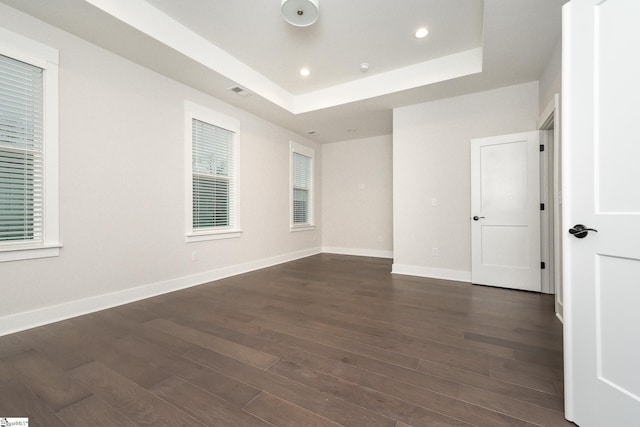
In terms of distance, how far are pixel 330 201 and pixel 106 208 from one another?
4.60 meters

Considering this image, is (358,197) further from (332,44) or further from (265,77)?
(332,44)

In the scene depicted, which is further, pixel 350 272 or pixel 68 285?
pixel 350 272

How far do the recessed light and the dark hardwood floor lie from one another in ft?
9.89

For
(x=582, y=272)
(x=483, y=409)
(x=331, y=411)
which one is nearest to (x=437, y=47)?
(x=582, y=272)

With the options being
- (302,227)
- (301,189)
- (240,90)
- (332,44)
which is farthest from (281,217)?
(332,44)

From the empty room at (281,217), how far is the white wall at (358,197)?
0.93 metres

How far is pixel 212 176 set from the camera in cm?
392

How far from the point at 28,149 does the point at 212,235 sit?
204cm

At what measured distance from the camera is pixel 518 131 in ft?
11.5

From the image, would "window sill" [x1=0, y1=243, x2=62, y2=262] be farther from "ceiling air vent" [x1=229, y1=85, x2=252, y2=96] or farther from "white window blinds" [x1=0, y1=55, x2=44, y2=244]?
"ceiling air vent" [x1=229, y1=85, x2=252, y2=96]

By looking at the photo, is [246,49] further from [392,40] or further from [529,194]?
[529,194]

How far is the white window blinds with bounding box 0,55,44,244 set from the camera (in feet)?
7.11

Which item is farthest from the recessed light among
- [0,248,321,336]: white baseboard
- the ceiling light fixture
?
[0,248,321,336]: white baseboard

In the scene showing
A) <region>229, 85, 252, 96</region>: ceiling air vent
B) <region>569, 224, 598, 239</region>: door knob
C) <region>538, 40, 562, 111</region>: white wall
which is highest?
<region>229, 85, 252, 96</region>: ceiling air vent
